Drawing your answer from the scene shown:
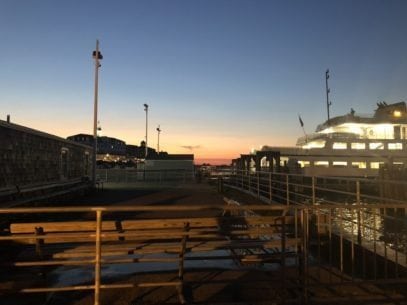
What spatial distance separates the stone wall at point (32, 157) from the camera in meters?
13.9

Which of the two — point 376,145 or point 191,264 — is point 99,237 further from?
point 376,145

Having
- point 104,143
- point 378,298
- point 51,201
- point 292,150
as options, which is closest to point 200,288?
point 378,298

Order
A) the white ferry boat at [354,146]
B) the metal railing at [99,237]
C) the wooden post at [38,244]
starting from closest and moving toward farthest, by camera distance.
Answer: the metal railing at [99,237], the wooden post at [38,244], the white ferry boat at [354,146]

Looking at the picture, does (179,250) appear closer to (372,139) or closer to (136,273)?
(136,273)

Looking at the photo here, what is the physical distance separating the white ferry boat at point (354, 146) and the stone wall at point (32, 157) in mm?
30003

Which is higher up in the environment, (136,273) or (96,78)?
(96,78)

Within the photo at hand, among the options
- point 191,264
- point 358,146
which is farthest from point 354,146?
point 191,264

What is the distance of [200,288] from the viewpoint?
5793mm

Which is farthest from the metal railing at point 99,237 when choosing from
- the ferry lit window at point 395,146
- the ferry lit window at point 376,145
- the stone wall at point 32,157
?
the ferry lit window at point 395,146

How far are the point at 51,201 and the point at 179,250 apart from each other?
45.0 feet

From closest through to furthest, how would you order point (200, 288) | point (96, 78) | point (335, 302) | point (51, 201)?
point (335, 302) → point (200, 288) → point (51, 201) → point (96, 78)

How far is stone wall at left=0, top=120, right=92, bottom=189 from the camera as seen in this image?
45.5 ft

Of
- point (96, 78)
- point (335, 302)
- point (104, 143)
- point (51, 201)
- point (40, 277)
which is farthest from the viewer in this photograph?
point (104, 143)

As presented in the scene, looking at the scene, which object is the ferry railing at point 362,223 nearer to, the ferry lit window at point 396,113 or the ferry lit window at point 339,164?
the ferry lit window at point 339,164
